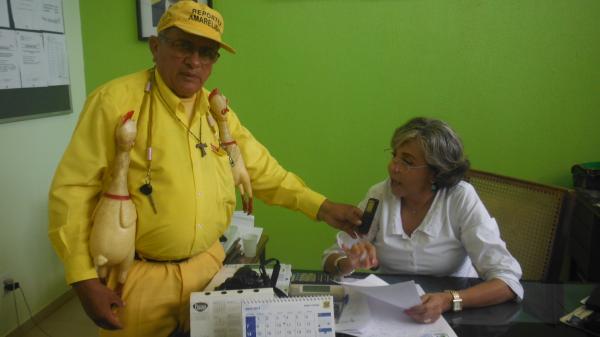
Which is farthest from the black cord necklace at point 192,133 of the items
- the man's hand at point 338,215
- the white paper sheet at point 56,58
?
the white paper sheet at point 56,58

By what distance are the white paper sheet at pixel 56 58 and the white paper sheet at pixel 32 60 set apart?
4 cm

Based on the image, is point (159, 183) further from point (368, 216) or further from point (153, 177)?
point (368, 216)

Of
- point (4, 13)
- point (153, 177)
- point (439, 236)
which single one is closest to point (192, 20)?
point (153, 177)

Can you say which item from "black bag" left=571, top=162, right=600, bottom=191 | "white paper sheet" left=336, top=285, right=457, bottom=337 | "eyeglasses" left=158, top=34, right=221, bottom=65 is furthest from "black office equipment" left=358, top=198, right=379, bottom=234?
"black bag" left=571, top=162, right=600, bottom=191

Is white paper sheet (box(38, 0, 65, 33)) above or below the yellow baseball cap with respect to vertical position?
above

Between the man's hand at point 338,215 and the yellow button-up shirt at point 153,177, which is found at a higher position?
the yellow button-up shirt at point 153,177

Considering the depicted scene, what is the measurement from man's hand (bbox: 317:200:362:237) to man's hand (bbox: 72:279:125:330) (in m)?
0.72

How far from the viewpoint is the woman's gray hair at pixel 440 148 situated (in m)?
Answer: 1.62

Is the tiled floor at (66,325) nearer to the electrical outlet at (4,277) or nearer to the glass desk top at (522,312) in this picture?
the electrical outlet at (4,277)

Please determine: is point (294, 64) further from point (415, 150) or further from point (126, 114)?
point (126, 114)

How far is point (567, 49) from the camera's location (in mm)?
2367

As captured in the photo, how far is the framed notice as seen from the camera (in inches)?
105

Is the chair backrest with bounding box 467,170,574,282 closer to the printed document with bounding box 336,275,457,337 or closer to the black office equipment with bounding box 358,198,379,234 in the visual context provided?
the black office equipment with bounding box 358,198,379,234

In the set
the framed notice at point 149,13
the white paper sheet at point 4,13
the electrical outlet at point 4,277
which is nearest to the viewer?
the white paper sheet at point 4,13
